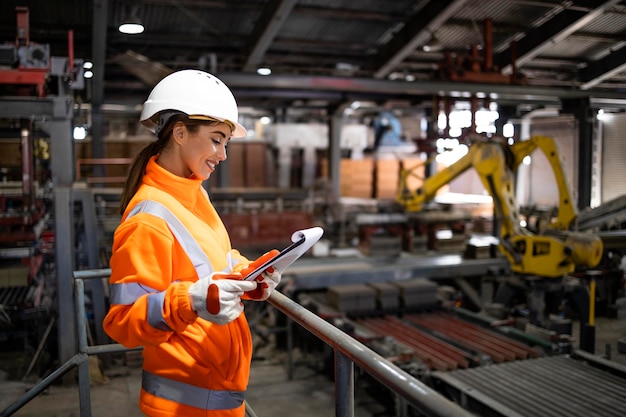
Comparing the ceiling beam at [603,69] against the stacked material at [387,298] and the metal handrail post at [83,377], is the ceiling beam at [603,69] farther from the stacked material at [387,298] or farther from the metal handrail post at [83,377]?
the metal handrail post at [83,377]

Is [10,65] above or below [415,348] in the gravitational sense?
above

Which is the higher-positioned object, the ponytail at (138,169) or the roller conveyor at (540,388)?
the ponytail at (138,169)

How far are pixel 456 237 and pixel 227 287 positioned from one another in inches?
425

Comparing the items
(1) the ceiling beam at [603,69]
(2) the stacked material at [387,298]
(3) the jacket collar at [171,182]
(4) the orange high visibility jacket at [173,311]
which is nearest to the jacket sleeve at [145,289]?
(4) the orange high visibility jacket at [173,311]

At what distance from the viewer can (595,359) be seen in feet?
20.2

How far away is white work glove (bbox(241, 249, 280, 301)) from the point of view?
6.74ft

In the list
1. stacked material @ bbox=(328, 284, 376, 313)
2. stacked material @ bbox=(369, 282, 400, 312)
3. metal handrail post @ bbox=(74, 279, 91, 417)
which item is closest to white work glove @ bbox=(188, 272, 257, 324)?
metal handrail post @ bbox=(74, 279, 91, 417)

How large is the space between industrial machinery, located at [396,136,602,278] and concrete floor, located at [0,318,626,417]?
3.50ft

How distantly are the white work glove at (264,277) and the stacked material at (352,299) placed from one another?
623 cm

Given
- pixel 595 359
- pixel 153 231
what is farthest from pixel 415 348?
pixel 153 231

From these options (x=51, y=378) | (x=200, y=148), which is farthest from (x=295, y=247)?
(x=51, y=378)

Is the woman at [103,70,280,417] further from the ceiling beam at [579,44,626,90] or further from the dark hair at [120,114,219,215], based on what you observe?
the ceiling beam at [579,44,626,90]

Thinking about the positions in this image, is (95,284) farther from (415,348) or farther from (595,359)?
(595,359)

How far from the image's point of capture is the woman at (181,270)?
1.94 meters
